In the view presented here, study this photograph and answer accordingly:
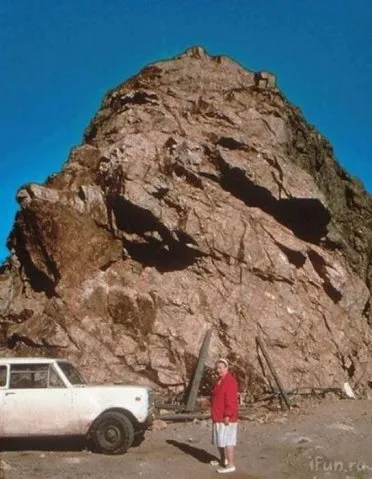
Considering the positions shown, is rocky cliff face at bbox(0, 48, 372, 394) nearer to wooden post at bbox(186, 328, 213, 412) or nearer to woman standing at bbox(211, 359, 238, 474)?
wooden post at bbox(186, 328, 213, 412)

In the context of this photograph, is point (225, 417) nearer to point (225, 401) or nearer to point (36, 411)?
point (225, 401)

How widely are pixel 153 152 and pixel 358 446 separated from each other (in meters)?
16.4

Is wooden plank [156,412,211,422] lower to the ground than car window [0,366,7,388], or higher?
lower

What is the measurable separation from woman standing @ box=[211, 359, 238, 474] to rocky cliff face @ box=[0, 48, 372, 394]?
9183mm

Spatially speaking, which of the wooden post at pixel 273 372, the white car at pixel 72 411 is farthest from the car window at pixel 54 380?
the wooden post at pixel 273 372

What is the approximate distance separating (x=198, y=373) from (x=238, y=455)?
726cm

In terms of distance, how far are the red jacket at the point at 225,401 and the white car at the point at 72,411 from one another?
7.77 feet

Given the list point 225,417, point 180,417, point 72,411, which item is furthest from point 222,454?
point 180,417

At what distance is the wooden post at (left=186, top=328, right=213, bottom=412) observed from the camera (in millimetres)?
16639

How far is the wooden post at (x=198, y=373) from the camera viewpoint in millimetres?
16639

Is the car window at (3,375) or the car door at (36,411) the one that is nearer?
the car door at (36,411)

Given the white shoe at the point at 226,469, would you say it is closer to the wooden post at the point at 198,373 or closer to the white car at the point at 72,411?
the white car at the point at 72,411

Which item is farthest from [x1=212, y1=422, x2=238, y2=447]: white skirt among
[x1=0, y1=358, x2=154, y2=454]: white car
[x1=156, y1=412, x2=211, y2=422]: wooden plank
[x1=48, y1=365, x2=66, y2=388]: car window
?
[x1=156, y1=412, x2=211, y2=422]: wooden plank

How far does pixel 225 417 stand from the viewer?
9.25 meters
